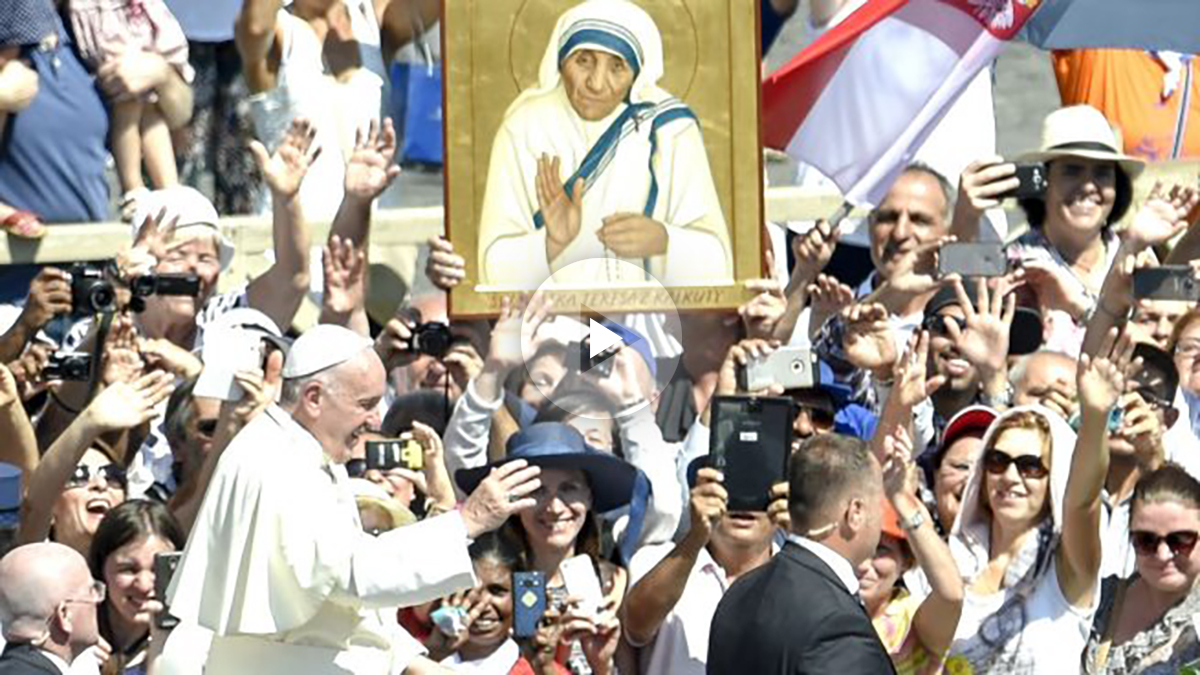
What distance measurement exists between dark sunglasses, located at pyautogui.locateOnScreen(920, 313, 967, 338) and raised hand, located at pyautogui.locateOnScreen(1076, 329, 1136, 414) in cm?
100

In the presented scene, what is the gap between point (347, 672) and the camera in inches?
485

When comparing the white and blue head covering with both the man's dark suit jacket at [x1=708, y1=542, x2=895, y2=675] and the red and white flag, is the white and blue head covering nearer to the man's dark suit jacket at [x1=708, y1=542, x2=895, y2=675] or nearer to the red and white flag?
the red and white flag

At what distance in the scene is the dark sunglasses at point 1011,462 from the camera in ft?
43.7

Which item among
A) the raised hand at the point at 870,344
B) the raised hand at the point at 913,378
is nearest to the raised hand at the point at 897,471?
the raised hand at the point at 913,378

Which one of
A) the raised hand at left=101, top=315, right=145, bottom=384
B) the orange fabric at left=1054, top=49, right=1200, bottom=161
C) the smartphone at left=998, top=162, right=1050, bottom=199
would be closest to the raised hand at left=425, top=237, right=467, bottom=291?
the raised hand at left=101, top=315, right=145, bottom=384

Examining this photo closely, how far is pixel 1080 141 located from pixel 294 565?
4.12 m

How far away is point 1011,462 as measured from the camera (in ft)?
43.7

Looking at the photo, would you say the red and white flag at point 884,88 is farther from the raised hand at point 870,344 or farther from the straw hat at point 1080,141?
the raised hand at point 870,344

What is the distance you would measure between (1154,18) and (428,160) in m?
2.94

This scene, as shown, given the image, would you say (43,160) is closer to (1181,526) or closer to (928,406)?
(928,406)

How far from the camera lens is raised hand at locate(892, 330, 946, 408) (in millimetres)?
13703

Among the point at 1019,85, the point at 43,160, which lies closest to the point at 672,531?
the point at 43,160

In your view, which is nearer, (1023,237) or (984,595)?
(984,595)
